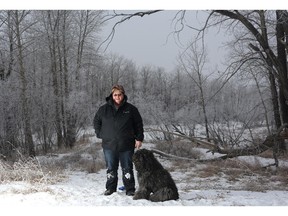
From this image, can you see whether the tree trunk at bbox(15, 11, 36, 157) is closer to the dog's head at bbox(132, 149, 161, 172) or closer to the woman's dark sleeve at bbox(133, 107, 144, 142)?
the woman's dark sleeve at bbox(133, 107, 144, 142)

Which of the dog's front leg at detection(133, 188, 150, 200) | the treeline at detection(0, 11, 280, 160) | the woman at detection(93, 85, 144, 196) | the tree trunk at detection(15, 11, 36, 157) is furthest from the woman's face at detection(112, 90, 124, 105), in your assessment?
the tree trunk at detection(15, 11, 36, 157)

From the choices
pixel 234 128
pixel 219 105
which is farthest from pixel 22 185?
pixel 219 105

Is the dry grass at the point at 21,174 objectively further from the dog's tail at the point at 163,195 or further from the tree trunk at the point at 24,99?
the tree trunk at the point at 24,99

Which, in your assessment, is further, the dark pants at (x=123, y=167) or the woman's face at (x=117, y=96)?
the dark pants at (x=123, y=167)

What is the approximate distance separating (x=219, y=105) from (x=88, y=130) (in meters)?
5.87

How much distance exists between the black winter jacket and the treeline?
508 centimetres

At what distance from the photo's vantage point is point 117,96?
5008 mm

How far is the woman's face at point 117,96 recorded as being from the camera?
5.00 meters

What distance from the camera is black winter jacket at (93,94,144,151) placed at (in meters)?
5.05

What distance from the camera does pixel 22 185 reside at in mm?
6066

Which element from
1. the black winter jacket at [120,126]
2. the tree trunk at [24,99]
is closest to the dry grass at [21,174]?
the black winter jacket at [120,126]

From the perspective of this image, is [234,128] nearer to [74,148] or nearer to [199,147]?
[199,147]

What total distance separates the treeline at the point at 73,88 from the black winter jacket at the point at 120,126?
5081 mm

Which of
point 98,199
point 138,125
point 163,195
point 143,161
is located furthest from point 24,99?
point 163,195
